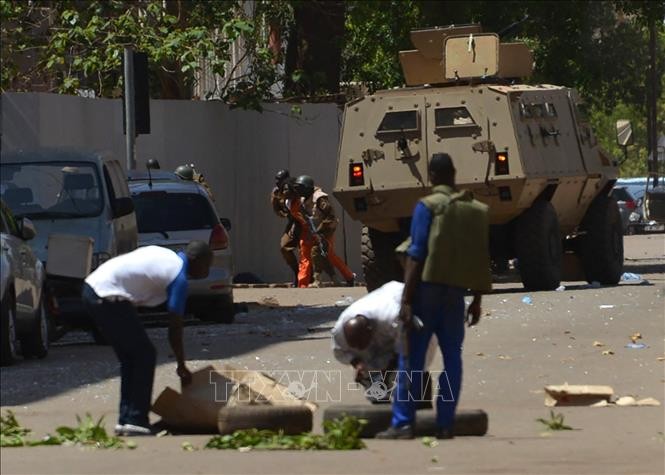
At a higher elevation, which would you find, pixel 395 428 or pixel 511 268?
pixel 395 428

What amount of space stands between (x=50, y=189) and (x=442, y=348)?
7838mm

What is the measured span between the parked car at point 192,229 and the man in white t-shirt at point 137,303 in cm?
759

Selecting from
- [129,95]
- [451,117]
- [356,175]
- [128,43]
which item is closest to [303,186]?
[356,175]

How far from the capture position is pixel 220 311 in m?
19.0

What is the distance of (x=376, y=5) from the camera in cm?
2945

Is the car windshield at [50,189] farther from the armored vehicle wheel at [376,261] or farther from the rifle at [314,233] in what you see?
the rifle at [314,233]

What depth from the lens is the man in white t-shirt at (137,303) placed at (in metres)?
10.5

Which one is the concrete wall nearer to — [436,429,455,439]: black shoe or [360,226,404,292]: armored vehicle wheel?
[360,226,404,292]: armored vehicle wheel

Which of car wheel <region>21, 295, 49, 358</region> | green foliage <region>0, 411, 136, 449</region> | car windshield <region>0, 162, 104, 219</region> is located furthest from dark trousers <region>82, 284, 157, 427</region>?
car windshield <region>0, 162, 104, 219</region>

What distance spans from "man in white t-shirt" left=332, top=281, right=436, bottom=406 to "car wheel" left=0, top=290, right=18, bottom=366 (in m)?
4.24

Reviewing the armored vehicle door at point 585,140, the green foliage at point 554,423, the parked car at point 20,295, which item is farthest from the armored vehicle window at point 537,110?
the green foliage at point 554,423

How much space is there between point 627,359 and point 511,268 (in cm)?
1704

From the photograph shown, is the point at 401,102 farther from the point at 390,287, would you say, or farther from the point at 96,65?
the point at 390,287

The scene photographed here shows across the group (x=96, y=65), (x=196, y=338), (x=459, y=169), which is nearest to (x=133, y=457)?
(x=196, y=338)
